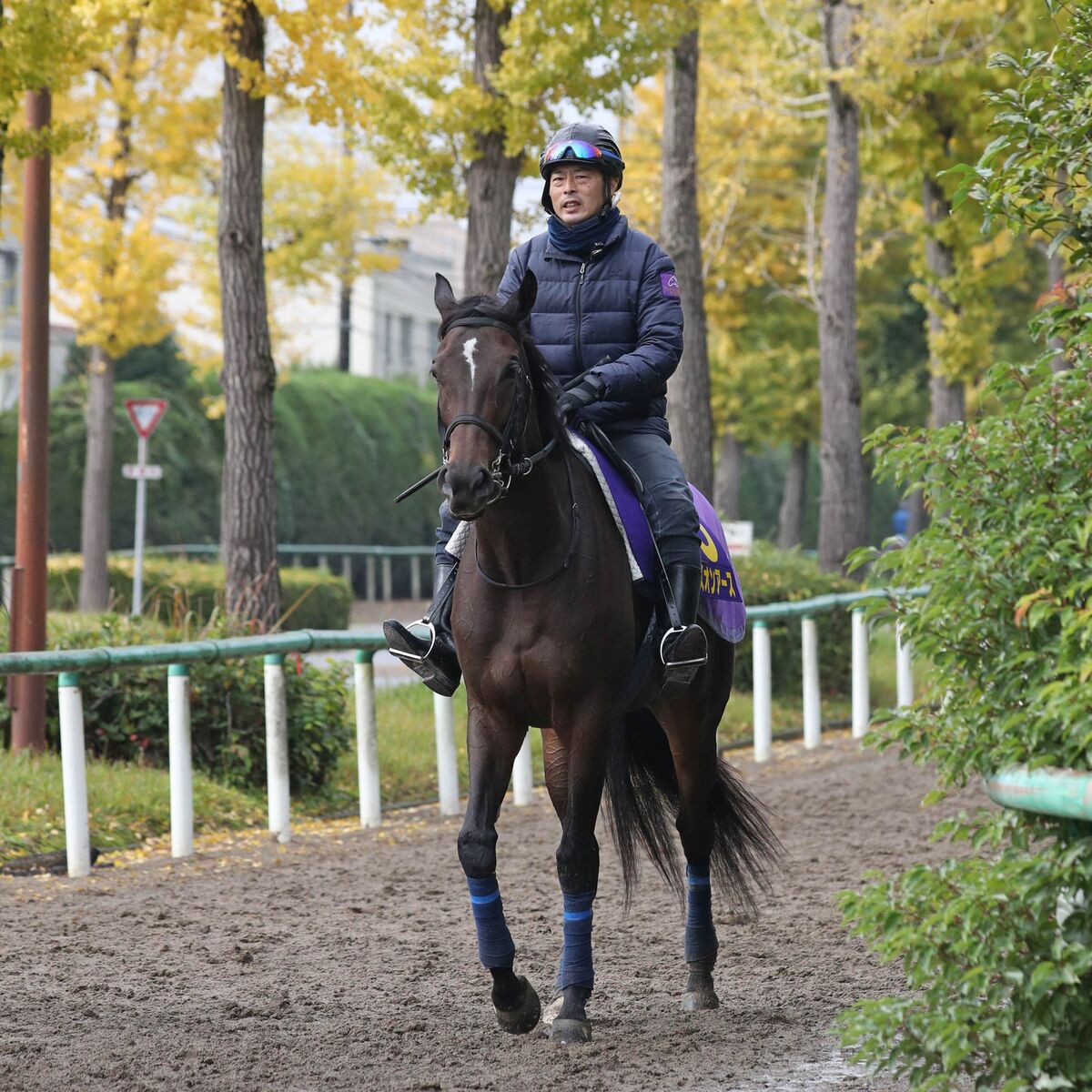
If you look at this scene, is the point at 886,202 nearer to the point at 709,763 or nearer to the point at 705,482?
the point at 705,482

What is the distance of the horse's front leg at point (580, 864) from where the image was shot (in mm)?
5203

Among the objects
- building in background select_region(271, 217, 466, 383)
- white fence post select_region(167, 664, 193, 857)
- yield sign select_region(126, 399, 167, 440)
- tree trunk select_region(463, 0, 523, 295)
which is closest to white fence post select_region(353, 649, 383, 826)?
white fence post select_region(167, 664, 193, 857)

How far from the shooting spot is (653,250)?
5.91 m

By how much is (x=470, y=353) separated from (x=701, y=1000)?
2331 mm

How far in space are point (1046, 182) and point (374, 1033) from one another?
3209 millimetres

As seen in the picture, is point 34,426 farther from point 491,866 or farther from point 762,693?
point 491,866

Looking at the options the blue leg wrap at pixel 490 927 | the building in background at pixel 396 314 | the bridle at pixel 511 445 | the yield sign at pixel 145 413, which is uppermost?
the building in background at pixel 396 314

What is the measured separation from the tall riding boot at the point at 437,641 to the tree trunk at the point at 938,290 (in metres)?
18.7

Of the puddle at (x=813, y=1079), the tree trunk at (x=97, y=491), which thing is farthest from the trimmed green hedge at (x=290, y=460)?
the puddle at (x=813, y=1079)

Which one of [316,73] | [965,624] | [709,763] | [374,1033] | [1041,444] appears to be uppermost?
[316,73]

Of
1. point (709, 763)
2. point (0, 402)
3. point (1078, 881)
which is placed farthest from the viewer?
point (0, 402)

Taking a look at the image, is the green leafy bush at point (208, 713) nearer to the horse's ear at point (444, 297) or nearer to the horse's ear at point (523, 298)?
the horse's ear at point (444, 297)

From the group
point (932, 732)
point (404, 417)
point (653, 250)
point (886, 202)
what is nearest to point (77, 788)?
point (653, 250)

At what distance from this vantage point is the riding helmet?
18.8ft
